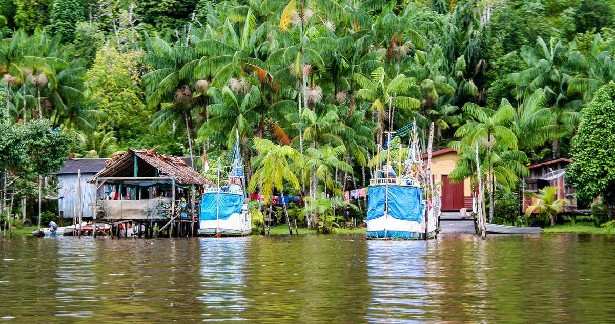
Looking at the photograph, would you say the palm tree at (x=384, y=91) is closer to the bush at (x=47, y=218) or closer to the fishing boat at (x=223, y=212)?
the fishing boat at (x=223, y=212)

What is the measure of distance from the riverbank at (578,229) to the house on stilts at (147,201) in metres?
18.2

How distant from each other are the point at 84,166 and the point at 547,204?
27.3m

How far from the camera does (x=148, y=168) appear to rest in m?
56.0

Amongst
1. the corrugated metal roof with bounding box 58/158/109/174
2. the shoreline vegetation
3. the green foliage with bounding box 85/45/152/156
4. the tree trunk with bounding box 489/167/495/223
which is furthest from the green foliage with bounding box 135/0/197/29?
the tree trunk with bounding box 489/167/495/223

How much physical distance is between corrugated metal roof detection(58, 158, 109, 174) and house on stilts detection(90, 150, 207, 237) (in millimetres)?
7248

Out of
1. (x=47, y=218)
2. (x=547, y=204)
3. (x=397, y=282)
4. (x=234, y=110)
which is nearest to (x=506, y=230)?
(x=547, y=204)

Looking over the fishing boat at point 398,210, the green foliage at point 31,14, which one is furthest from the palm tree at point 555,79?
the green foliage at point 31,14

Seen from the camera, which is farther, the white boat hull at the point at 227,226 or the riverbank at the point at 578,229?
the white boat hull at the point at 227,226

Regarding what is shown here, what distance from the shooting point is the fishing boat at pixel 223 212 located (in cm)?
5369

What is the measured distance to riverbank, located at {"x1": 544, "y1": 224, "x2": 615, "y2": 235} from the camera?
53.4 meters

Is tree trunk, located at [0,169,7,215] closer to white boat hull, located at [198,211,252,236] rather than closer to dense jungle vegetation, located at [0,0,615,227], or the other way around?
dense jungle vegetation, located at [0,0,615,227]

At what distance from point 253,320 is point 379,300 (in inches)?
141

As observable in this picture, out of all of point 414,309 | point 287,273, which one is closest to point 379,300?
point 414,309

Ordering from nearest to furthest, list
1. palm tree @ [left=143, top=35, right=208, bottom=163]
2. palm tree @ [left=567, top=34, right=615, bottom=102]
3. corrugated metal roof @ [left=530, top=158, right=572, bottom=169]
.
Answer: corrugated metal roof @ [left=530, top=158, right=572, bottom=169] < palm tree @ [left=567, top=34, right=615, bottom=102] < palm tree @ [left=143, top=35, right=208, bottom=163]
